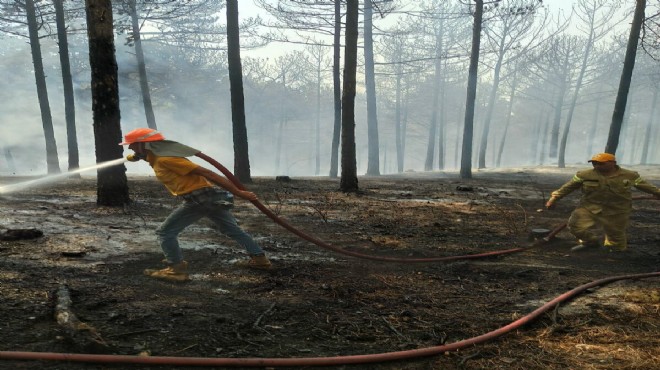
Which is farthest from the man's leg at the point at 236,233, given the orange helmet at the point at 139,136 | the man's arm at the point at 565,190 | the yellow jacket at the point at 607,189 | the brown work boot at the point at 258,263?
the yellow jacket at the point at 607,189

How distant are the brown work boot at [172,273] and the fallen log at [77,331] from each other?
950 millimetres

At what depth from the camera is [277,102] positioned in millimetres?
40594

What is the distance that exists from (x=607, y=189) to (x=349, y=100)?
6.33 m

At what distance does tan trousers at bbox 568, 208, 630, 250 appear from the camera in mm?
6062

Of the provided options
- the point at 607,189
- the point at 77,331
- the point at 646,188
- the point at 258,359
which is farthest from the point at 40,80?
the point at 646,188

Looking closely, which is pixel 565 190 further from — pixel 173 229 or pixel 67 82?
pixel 67 82

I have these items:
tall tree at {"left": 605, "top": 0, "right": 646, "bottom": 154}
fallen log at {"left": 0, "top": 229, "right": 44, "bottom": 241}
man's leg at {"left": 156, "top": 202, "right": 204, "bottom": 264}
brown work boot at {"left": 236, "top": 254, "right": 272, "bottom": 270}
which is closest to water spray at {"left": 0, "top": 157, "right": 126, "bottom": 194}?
fallen log at {"left": 0, "top": 229, "right": 44, "bottom": 241}

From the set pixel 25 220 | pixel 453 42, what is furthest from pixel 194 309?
pixel 453 42

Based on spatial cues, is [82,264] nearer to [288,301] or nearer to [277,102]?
A: [288,301]

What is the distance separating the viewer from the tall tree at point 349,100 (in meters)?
10.9

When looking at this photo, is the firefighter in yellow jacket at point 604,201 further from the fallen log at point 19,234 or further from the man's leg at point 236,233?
the fallen log at point 19,234

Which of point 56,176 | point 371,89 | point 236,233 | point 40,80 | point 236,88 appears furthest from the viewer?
point 371,89

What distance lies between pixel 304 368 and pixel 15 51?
4043 centimetres

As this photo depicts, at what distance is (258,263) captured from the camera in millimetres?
4723
